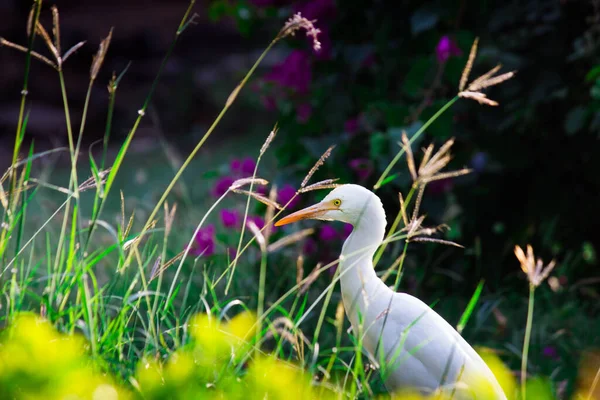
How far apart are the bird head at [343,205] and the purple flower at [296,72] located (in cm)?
124

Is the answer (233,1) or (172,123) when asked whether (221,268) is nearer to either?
(233,1)

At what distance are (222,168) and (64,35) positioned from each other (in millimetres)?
4977

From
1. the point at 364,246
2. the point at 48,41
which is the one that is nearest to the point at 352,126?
the point at 364,246

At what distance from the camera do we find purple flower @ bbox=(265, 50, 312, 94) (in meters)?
3.44

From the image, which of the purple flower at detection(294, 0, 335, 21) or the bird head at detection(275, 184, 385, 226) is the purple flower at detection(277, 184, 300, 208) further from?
the bird head at detection(275, 184, 385, 226)

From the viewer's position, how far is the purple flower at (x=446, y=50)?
315cm

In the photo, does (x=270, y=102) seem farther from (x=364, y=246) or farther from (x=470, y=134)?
(x=364, y=246)

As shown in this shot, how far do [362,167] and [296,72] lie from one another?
0.50 meters

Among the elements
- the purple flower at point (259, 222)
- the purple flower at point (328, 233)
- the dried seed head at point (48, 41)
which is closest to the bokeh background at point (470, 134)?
the purple flower at point (328, 233)

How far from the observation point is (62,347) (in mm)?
1318

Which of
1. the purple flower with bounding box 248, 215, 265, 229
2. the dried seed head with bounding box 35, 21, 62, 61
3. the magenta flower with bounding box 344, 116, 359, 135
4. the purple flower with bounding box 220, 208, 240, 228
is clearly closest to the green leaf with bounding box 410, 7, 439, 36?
the magenta flower with bounding box 344, 116, 359, 135

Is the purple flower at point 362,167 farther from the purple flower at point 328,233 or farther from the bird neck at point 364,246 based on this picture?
the bird neck at point 364,246

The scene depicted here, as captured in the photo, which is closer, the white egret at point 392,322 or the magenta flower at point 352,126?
the white egret at point 392,322

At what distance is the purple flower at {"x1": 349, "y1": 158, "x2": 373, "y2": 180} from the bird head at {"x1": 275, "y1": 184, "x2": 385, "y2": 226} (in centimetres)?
95
